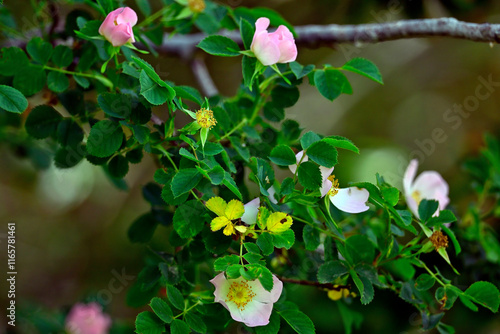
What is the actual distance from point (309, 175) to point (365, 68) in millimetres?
220

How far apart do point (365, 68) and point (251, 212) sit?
0.28m

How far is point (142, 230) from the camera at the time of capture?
824mm

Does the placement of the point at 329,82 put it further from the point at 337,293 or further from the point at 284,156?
the point at 337,293

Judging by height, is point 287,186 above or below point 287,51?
below

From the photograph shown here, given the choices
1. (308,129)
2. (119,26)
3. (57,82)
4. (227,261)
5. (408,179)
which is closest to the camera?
(227,261)

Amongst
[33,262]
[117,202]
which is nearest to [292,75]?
[117,202]

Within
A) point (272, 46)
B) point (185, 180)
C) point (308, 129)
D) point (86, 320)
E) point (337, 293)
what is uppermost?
point (272, 46)

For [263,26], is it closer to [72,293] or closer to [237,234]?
[237,234]

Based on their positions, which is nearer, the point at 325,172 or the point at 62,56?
the point at 325,172

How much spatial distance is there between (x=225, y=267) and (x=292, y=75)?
0.33 metres

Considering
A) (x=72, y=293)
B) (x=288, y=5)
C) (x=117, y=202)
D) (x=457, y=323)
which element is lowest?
(x=72, y=293)

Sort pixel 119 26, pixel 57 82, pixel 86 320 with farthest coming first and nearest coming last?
pixel 86 320 < pixel 57 82 < pixel 119 26

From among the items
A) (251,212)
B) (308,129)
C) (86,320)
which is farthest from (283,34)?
→ (308,129)

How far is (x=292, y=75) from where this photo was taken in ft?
2.48
